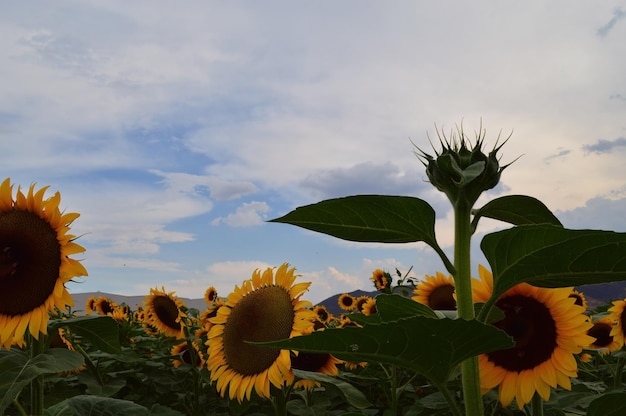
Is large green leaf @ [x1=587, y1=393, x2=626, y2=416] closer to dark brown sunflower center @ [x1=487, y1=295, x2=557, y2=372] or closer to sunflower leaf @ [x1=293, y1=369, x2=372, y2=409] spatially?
dark brown sunflower center @ [x1=487, y1=295, x2=557, y2=372]

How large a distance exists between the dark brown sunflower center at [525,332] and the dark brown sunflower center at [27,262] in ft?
6.17

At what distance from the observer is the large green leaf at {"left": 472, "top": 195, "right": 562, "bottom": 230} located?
1.25 meters

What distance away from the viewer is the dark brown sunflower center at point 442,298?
3.71 metres

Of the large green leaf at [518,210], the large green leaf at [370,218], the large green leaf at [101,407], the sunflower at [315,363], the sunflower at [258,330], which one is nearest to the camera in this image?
the large green leaf at [370,218]

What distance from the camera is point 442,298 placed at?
3773 mm

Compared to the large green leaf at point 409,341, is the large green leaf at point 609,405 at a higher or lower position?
lower

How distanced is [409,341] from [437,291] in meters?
2.93

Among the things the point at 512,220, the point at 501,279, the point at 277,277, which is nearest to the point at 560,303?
the point at 512,220

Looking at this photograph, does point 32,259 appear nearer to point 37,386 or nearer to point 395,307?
point 37,386

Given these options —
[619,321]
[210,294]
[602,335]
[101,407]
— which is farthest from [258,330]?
[210,294]

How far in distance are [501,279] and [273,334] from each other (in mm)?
1561

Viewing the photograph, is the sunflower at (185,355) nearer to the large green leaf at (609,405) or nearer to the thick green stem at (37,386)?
the thick green stem at (37,386)

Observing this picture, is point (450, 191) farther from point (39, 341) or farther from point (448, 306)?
point (448, 306)

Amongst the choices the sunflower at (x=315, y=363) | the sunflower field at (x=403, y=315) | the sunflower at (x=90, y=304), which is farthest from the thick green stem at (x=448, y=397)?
the sunflower at (x=90, y=304)
